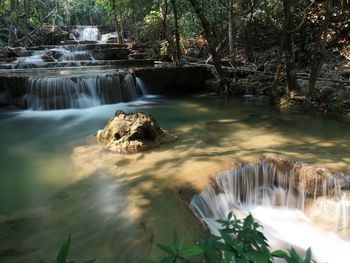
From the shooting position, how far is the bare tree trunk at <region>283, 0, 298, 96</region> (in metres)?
7.71

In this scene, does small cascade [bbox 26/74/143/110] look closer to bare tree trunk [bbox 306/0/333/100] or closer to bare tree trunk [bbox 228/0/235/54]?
bare tree trunk [bbox 228/0/235/54]

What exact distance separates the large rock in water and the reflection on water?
0.20 m

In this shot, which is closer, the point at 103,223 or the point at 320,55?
the point at 103,223

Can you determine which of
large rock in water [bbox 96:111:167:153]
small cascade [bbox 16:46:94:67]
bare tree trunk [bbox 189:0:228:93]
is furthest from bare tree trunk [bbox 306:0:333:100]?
small cascade [bbox 16:46:94:67]

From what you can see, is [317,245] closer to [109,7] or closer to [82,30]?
[109,7]

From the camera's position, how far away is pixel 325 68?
32.6ft

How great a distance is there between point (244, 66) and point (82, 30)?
17.0 m

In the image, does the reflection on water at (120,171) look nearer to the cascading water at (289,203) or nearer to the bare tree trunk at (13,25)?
the cascading water at (289,203)

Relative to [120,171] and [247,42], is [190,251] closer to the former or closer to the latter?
[120,171]

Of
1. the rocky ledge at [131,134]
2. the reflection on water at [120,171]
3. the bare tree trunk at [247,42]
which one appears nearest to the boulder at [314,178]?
the reflection on water at [120,171]

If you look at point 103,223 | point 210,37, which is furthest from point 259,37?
point 103,223

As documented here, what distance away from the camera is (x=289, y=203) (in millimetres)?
4633

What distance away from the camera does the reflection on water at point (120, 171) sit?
3334 mm

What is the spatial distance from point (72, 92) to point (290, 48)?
5.92 m
